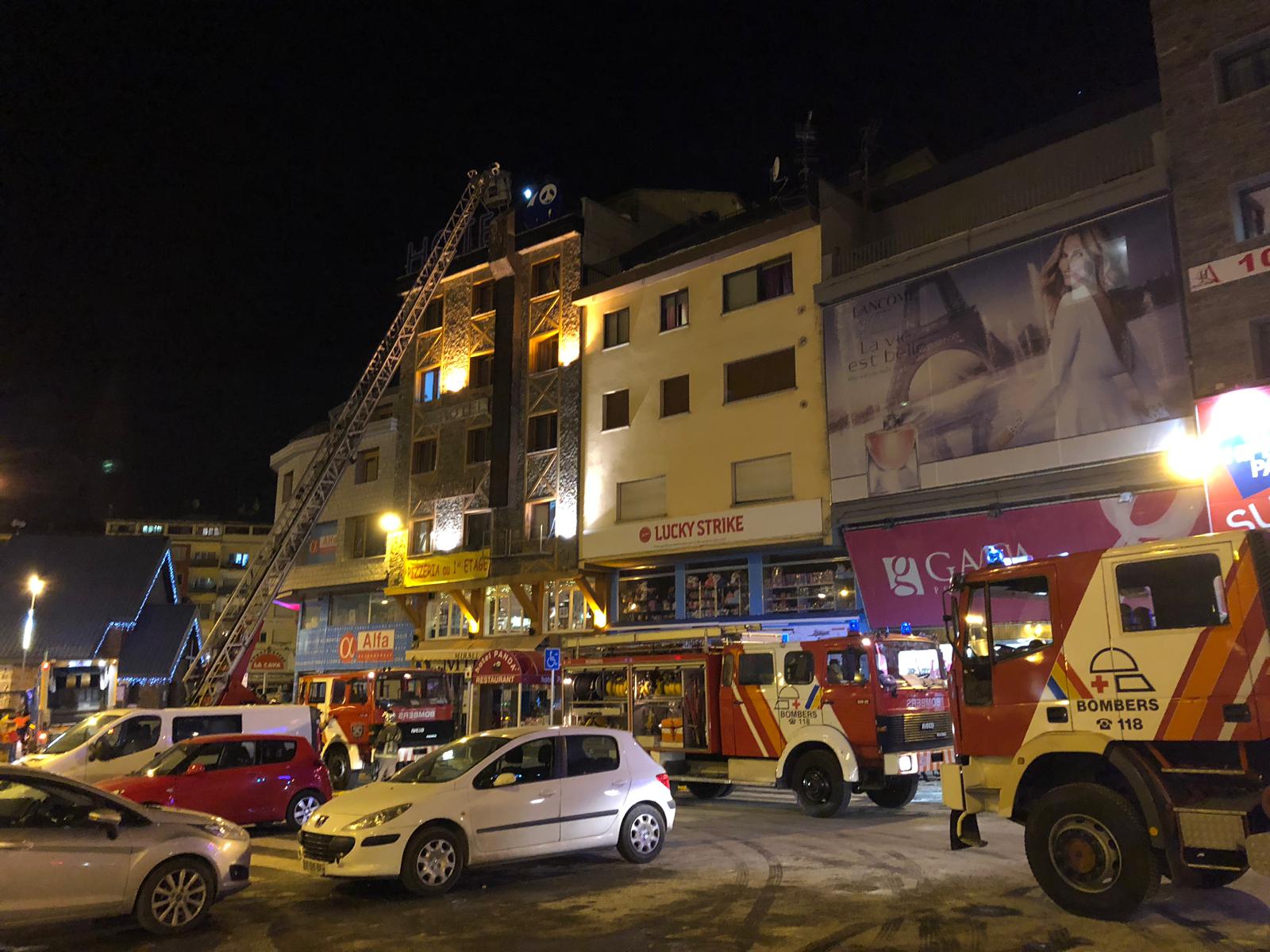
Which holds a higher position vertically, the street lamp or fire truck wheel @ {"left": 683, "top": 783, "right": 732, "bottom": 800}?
the street lamp

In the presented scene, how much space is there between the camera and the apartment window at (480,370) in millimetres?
33000

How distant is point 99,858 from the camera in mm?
7480

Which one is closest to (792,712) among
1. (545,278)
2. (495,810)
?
(495,810)

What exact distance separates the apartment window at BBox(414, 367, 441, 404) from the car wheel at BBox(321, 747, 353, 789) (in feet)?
53.0

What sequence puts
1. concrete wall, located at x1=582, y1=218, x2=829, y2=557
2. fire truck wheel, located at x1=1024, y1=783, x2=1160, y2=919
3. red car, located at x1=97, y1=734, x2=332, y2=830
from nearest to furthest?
fire truck wheel, located at x1=1024, y1=783, x2=1160, y2=919 → red car, located at x1=97, y1=734, x2=332, y2=830 → concrete wall, located at x1=582, y1=218, x2=829, y2=557

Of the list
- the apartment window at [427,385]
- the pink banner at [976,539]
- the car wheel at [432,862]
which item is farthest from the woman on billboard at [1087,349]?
the apartment window at [427,385]

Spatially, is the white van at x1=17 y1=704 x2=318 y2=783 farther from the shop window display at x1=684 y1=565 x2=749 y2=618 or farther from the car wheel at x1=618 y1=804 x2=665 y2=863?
the shop window display at x1=684 y1=565 x2=749 y2=618

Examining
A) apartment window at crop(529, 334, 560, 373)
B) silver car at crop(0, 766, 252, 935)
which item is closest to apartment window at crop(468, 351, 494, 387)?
apartment window at crop(529, 334, 560, 373)

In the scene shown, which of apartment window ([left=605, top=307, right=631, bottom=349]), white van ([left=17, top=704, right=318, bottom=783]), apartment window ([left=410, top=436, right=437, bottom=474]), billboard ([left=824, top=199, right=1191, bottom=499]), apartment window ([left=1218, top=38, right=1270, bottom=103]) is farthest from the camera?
apartment window ([left=410, top=436, right=437, bottom=474])

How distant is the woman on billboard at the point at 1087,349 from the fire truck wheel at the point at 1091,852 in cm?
1277

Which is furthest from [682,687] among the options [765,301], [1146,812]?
[765,301]

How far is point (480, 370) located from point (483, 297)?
276cm

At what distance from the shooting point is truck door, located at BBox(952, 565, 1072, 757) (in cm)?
821

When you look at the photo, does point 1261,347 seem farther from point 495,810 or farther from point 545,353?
point 545,353
